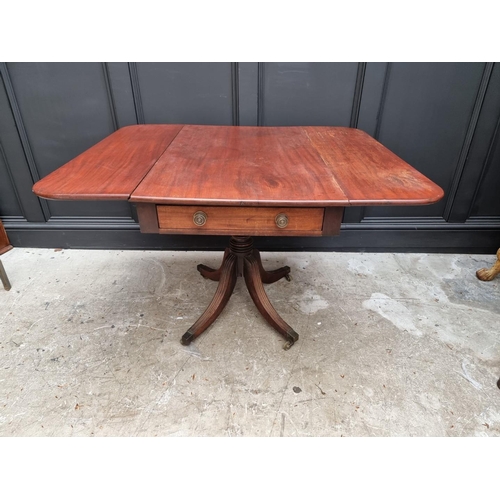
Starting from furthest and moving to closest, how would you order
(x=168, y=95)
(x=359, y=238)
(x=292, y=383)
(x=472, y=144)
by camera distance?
(x=359, y=238)
(x=472, y=144)
(x=168, y=95)
(x=292, y=383)

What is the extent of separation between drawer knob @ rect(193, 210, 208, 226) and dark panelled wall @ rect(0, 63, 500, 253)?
3.21 feet

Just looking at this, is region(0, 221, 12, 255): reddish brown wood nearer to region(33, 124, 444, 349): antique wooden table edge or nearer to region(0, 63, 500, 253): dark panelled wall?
region(0, 63, 500, 253): dark panelled wall

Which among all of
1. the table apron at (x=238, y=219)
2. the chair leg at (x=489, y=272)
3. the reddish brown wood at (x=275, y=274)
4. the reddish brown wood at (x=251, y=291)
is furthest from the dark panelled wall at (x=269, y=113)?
the table apron at (x=238, y=219)

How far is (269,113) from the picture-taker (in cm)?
183

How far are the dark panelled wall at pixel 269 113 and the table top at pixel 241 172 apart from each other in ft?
1.30

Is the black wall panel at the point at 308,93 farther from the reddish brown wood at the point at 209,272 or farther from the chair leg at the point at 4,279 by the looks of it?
the chair leg at the point at 4,279

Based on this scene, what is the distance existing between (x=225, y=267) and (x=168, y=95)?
0.96 m

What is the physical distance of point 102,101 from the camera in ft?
5.97

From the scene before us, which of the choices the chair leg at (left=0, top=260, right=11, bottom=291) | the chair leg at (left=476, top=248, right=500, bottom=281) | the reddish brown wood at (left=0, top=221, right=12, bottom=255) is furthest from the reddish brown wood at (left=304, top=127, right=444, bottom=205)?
the reddish brown wood at (left=0, top=221, right=12, bottom=255)

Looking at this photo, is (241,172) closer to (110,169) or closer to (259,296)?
(110,169)

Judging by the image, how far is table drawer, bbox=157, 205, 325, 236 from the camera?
1061 mm

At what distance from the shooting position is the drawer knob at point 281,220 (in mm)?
1053

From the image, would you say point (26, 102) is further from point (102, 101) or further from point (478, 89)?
point (478, 89)

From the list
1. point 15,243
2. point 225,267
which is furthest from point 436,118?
point 15,243
